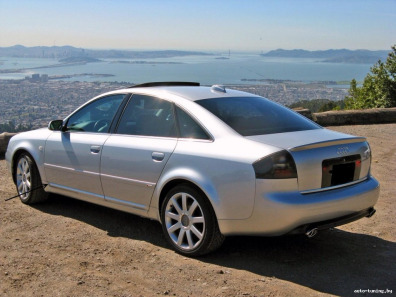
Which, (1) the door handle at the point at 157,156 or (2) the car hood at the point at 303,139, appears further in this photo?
(1) the door handle at the point at 157,156

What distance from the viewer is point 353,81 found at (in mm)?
27078

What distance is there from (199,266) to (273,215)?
2.63ft

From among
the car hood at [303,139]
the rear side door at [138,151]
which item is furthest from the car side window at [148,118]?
the car hood at [303,139]

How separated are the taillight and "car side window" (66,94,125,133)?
2.08 metres

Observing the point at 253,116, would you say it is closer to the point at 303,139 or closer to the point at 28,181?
the point at 303,139

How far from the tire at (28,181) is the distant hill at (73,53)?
3951 cm

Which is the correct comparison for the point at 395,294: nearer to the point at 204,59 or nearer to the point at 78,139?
the point at 78,139

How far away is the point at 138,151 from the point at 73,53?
161 ft

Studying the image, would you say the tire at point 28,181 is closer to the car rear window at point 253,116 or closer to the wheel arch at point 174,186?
the wheel arch at point 174,186

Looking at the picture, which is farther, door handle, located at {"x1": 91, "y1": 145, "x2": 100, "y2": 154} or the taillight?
door handle, located at {"x1": 91, "y1": 145, "x2": 100, "y2": 154}

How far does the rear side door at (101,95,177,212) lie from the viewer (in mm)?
4676

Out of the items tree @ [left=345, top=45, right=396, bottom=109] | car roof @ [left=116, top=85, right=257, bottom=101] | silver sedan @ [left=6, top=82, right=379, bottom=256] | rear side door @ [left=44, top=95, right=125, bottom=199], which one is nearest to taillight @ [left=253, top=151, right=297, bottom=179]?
silver sedan @ [left=6, top=82, right=379, bottom=256]

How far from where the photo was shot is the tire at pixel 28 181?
6.25 meters

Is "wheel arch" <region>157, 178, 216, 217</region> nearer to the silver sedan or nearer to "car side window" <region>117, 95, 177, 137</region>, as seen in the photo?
the silver sedan
